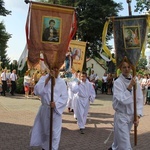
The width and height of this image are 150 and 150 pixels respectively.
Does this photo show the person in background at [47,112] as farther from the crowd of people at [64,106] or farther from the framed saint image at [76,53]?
Result: the framed saint image at [76,53]

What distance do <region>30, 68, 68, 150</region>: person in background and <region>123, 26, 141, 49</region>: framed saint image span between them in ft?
5.50

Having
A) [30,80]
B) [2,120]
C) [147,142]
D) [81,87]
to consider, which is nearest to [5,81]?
[30,80]

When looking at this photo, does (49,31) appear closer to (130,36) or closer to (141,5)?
(130,36)

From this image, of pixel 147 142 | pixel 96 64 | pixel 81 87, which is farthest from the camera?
pixel 96 64

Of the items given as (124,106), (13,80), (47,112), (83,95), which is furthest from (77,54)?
(13,80)

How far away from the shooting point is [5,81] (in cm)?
2116

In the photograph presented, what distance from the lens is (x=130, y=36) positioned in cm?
678

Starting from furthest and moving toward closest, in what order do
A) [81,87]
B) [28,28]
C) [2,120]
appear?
1. [2,120]
2. [81,87]
3. [28,28]

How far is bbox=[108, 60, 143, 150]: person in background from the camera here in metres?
5.86

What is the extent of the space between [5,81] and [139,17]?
51.6 feet

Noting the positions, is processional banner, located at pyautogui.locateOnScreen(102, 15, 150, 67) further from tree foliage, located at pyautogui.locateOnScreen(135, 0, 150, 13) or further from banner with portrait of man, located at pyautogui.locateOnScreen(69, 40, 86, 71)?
tree foliage, located at pyautogui.locateOnScreen(135, 0, 150, 13)

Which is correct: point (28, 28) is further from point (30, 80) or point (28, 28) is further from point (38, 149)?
point (30, 80)

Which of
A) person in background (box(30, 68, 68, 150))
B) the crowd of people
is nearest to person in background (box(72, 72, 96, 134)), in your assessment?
the crowd of people

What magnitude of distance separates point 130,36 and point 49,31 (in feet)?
5.88
